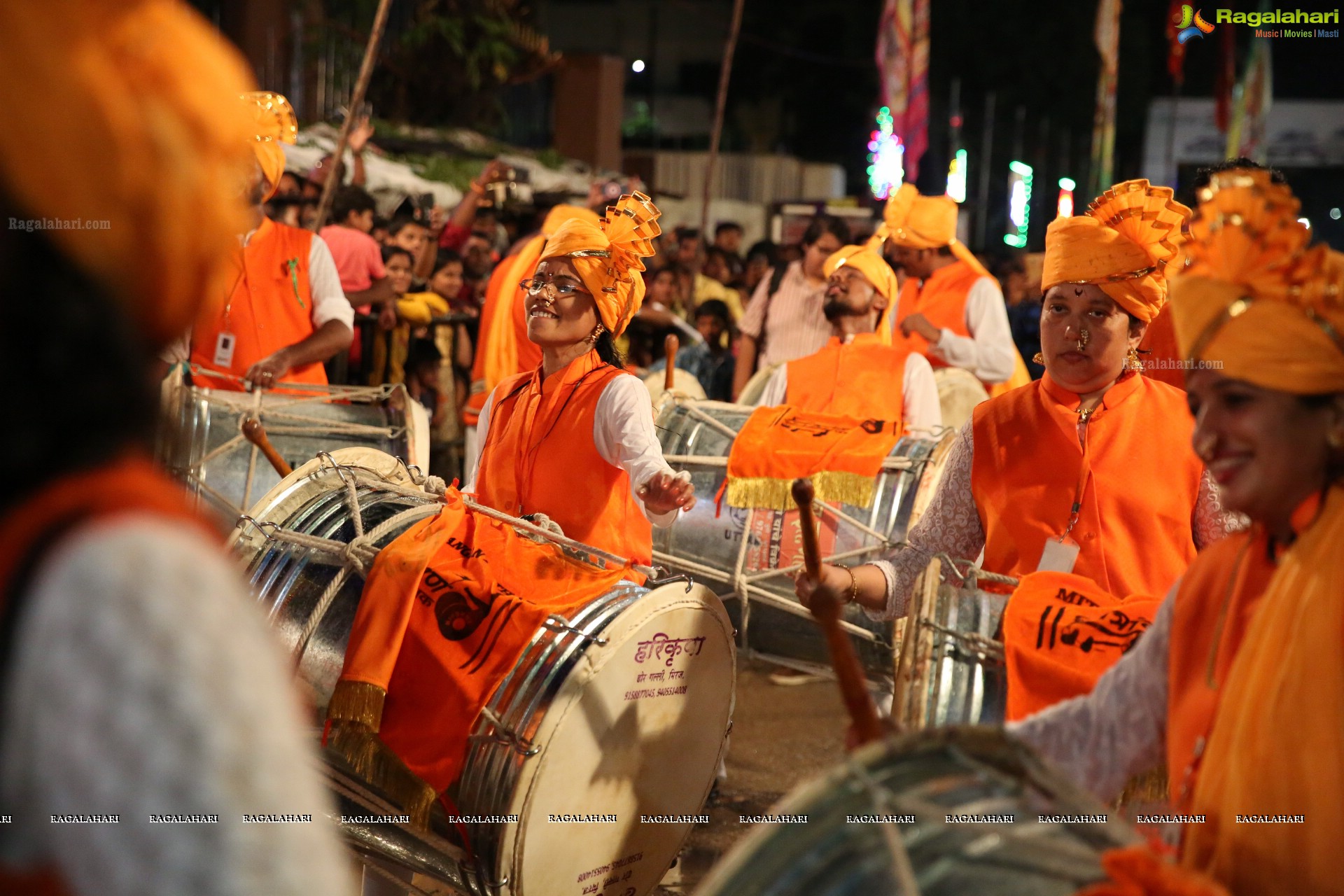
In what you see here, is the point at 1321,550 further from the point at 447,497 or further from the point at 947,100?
the point at 947,100

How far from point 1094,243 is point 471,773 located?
213 cm

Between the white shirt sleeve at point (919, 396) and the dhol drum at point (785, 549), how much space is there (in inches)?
28.6

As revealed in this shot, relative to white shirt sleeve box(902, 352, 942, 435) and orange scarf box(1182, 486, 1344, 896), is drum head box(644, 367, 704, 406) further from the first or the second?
orange scarf box(1182, 486, 1344, 896)

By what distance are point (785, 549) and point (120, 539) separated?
405 cm

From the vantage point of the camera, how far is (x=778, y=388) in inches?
244

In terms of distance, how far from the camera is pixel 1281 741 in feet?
6.06

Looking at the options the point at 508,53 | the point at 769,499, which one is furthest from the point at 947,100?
the point at 769,499

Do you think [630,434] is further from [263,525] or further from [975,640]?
[975,640]

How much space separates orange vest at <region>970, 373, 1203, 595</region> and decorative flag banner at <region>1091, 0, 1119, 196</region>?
13696 millimetres

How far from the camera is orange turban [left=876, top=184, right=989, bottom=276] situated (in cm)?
695

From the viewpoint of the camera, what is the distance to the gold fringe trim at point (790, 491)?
4.92 metres

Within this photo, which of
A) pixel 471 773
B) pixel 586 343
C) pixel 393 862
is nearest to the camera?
pixel 471 773

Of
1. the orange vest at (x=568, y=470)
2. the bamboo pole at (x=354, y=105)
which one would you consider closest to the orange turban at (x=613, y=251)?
the orange vest at (x=568, y=470)

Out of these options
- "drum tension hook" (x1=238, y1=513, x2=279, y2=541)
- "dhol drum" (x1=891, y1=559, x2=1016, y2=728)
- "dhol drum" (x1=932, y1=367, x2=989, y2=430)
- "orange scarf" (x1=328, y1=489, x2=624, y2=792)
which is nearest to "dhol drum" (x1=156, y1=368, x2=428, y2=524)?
"drum tension hook" (x1=238, y1=513, x2=279, y2=541)
